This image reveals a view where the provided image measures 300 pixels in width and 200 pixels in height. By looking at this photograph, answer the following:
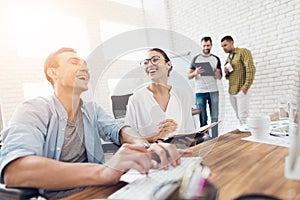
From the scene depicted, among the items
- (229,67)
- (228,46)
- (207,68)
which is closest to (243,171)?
(207,68)

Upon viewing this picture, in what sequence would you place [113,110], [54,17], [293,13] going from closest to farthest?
[113,110], [54,17], [293,13]

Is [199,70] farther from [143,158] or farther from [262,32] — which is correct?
[262,32]

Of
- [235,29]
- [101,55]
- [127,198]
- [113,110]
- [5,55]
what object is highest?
[235,29]

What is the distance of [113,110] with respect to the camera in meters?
0.58

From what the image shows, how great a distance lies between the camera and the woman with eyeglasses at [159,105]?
50 centimetres

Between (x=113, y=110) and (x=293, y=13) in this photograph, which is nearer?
(x=113, y=110)

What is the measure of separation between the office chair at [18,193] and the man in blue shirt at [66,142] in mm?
12

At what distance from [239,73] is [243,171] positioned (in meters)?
2.42

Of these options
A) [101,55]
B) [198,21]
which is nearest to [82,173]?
[101,55]

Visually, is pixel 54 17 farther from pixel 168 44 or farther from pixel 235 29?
pixel 235 29

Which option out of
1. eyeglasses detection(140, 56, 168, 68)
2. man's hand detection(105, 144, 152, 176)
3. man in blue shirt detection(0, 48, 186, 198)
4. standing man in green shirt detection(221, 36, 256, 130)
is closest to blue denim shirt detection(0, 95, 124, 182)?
man in blue shirt detection(0, 48, 186, 198)

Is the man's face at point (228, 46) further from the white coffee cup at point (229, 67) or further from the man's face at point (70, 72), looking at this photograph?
the man's face at point (70, 72)

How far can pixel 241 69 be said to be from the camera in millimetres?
2611

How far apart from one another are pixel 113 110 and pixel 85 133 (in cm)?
18
